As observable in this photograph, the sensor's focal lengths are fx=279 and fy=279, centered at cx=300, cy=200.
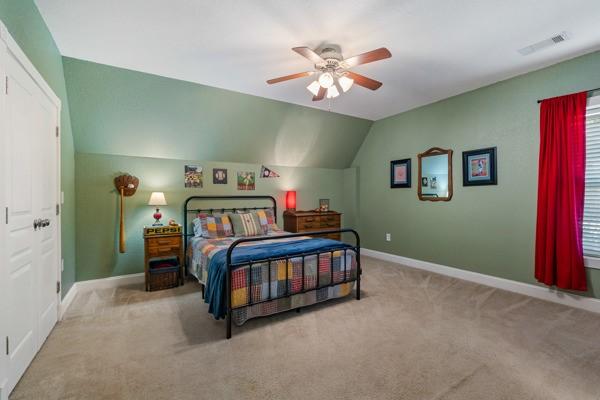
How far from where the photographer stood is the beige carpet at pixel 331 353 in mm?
1786

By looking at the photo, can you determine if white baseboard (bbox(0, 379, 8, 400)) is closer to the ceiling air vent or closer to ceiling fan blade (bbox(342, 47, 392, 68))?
ceiling fan blade (bbox(342, 47, 392, 68))

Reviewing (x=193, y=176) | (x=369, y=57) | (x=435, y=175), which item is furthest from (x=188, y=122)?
(x=435, y=175)

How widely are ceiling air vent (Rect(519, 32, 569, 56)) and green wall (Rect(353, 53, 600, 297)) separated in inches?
24.4

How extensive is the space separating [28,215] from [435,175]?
483cm

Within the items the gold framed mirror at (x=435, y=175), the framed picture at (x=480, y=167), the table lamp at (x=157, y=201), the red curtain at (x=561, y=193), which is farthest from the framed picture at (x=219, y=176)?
the red curtain at (x=561, y=193)

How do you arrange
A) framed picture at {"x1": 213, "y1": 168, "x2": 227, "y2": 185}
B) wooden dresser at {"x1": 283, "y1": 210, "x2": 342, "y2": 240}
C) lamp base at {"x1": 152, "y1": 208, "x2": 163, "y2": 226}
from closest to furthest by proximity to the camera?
lamp base at {"x1": 152, "y1": 208, "x2": 163, "y2": 226}
framed picture at {"x1": 213, "y1": 168, "x2": 227, "y2": 185}
wooden dresser at {"x1": 283, "y1": 210, "x2": 342, "y2": 240}

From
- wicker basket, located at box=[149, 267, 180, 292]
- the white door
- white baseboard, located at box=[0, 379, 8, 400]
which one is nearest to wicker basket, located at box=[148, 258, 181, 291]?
wicker basket, located at box=[149, 267, 180, 292]

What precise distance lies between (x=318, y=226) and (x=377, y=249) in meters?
1.26

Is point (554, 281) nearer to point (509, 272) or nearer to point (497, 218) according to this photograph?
point (509, 272)

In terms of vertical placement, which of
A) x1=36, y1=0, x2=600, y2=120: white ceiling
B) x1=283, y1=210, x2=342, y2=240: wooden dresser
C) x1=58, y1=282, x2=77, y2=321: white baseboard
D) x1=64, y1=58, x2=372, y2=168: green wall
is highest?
x1=36, y1=0, x2=600, y2=120: white ceiling

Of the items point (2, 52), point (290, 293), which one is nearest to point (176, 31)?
point (2, 52)

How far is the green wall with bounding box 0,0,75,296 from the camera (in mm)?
1823

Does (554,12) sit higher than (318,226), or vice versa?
→ (554,12)

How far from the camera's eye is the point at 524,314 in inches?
114
